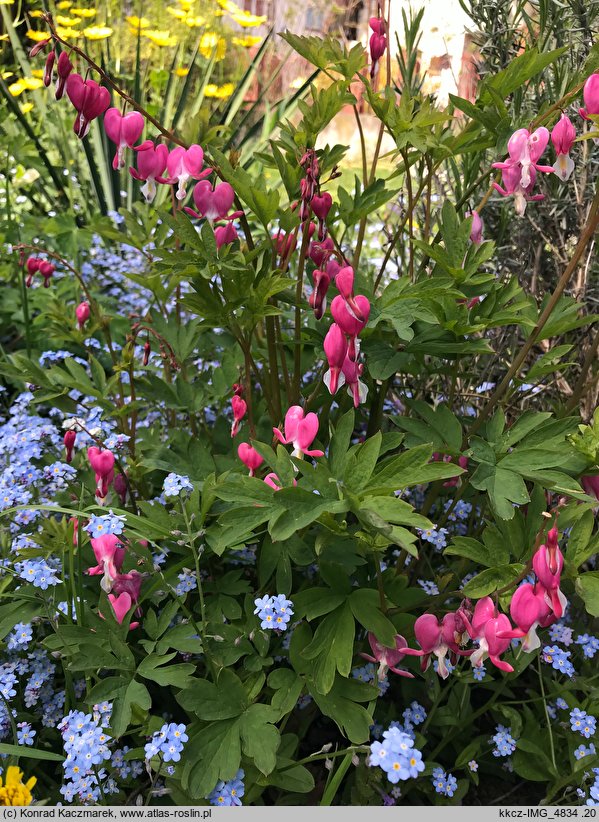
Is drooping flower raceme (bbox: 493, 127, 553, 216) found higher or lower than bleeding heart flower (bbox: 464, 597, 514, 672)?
higher

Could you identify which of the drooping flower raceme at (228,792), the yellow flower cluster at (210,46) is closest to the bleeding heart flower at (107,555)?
the drooping flower raceme at (228,792)

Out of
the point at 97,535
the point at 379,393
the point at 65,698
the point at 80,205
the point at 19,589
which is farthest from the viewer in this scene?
the point at 80,205

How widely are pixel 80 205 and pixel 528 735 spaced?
3.74 m

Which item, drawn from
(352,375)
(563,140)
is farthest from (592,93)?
(352,375)

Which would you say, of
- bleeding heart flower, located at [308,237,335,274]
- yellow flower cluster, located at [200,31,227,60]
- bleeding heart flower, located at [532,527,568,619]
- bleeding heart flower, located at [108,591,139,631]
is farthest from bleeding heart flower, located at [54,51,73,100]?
yellow flower cluster, located at [200,31,227,60]

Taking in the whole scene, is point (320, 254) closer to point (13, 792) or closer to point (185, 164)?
point (185, 164)

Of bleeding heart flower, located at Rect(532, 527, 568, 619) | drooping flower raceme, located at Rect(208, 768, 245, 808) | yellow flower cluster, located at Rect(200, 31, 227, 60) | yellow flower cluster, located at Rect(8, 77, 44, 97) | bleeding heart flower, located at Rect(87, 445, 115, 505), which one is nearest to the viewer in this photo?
bleeding heart flower, located at Rect(532, 527, 568, 619)

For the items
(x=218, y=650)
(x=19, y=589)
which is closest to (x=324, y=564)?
(x=218, y=650)

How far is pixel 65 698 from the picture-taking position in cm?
159

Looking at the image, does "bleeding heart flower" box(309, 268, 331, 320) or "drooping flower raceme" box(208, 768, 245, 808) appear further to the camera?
"bleeding heart flower" box(309, 268, 331, 320)

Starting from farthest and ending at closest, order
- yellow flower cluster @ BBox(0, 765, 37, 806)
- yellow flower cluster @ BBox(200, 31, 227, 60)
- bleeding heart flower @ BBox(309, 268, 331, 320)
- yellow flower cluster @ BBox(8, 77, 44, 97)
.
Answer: yellow flower cluster @ BBox(200, 31, 227, 60), yellow flower cluster @ BBox(8, 77, 44, 97), bleeding heart flower @ BBox(309, 268, 331, 320), yellow flower cluster @ BBox(0, 765, 37, 806)

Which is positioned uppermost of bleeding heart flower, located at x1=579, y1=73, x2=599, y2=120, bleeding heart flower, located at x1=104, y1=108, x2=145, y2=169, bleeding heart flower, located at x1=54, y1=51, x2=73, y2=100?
bleeding heart flower, located at x1=579, y1=73, x2=599, y2=120

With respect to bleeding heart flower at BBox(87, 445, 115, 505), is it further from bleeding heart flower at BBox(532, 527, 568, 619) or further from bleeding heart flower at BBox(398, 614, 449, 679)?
bleeding heart flower at BBox(532, 527, 568, 619)
